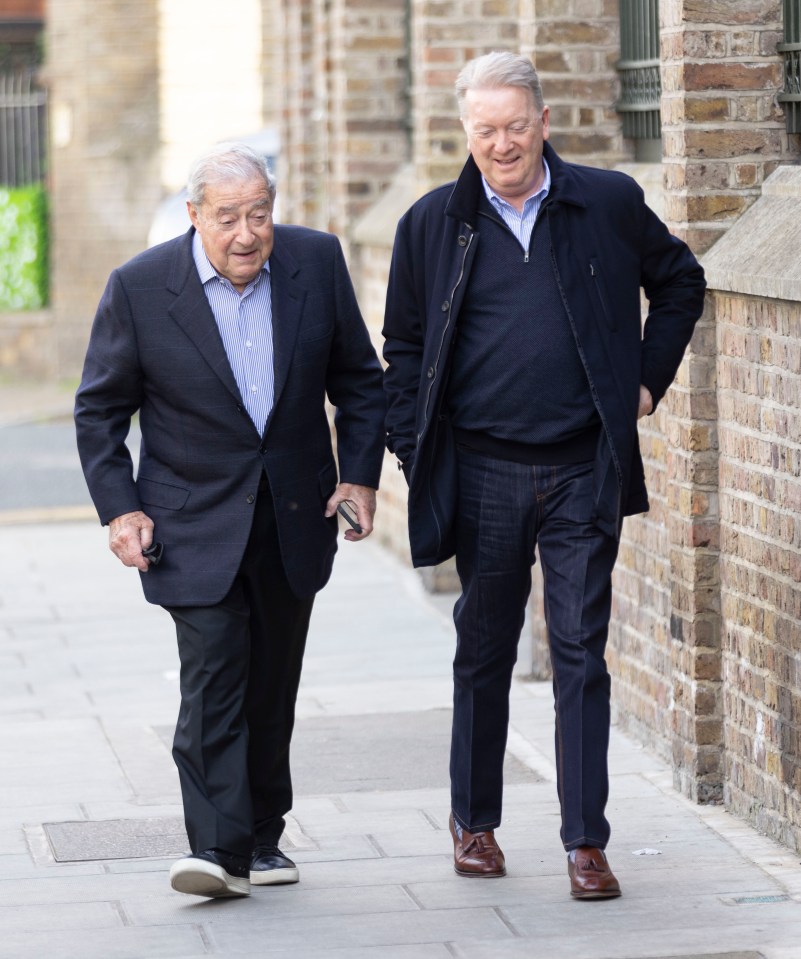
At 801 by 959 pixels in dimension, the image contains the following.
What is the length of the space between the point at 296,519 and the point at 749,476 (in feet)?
4.45

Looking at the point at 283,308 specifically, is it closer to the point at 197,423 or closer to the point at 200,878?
the point at 197,423

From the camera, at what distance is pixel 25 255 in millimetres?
23781

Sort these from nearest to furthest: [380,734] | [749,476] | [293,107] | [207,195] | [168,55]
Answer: [207,195] → [749,476] → [380,734] → [293,107] → [168,55]

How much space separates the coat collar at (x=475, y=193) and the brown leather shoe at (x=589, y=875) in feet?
5.05

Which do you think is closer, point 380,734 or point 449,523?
point 449,523

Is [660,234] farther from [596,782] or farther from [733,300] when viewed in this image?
[596,782]

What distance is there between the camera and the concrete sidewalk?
4770 mm

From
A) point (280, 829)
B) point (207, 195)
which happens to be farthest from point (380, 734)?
point (207, 195)

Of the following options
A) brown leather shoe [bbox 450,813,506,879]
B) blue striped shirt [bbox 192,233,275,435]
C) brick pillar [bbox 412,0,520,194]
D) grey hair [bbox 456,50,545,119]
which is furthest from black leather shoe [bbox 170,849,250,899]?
brick pillar [bbox 412,0,520,194]

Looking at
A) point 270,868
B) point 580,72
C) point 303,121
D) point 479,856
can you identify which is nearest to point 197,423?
point 270,868

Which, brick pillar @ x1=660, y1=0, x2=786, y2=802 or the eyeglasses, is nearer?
the eyeglasses

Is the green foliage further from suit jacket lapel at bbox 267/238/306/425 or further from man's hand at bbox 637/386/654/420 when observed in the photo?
man's hand at bbox 637/386/654/420

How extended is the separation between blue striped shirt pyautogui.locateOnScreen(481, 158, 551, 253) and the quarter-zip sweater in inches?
0.8

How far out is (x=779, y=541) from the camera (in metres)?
5.40
